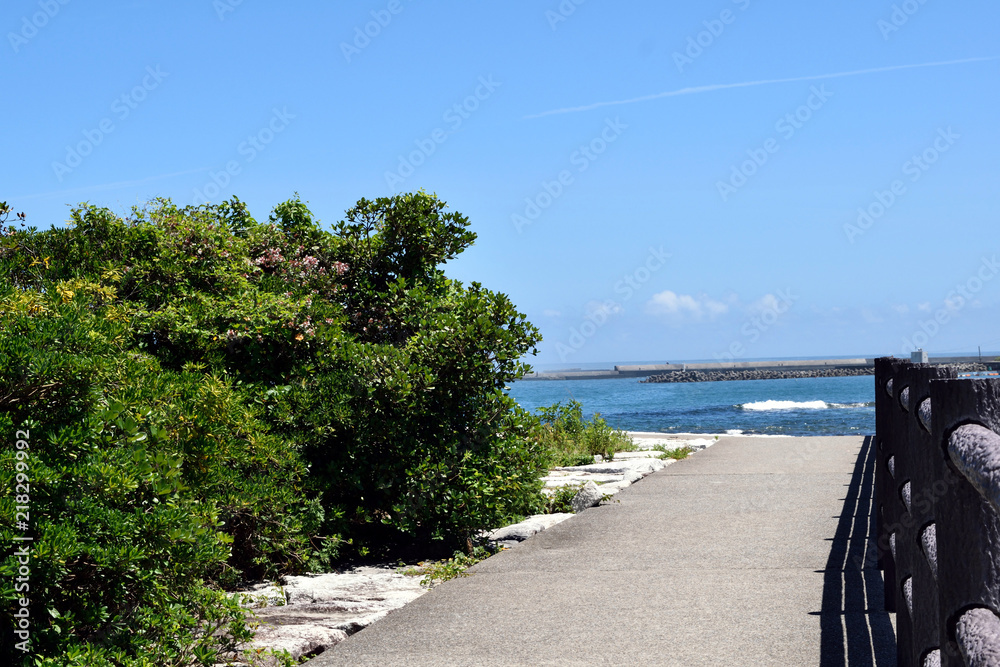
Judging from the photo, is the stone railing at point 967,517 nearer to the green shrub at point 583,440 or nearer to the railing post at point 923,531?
the railing post at point 923,531

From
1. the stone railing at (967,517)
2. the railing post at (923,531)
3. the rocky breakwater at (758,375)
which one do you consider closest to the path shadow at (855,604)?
the railing post at (923,531)

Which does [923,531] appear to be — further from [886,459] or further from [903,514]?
[886,459]

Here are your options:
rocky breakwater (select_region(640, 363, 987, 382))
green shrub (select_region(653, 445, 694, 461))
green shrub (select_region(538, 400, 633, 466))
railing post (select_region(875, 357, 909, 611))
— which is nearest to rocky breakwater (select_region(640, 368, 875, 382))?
rocky breakwater (select_region(640, 363, 987, 382))

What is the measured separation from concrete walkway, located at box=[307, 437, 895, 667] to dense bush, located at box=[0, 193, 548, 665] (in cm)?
98

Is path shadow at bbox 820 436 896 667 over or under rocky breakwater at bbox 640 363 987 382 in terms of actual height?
over

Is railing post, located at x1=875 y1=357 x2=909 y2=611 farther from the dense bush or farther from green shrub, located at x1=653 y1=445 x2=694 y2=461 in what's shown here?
green shrub, located at x1=653 y1=445 x2=694 y2=461

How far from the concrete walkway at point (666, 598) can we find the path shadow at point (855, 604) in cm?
1

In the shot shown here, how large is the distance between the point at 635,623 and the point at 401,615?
165 cm

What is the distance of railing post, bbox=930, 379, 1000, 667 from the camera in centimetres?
159

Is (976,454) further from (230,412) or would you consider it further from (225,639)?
(230,412)

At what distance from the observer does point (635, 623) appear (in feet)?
18.6

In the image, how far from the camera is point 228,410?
249 inches

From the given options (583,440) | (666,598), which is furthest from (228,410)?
(583,440)

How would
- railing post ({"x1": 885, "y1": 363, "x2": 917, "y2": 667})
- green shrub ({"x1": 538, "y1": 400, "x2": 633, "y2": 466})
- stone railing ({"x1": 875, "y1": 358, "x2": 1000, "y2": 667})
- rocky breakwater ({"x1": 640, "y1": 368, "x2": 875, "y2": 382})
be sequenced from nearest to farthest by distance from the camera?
stone railing ({"x1": 875, "y1": 358, "x2": 1000, "y2": 667}) < railing post ({"x1": 885, "y1": 363, "x2": 917, "y2": 667}) < green shrub ({"x1": 538, "y1": 400, "x2": 633, "y2": 466}) < rocky breakwater ({"x1": 640, "y1": 368, "x2": 875, "y2": 382})
